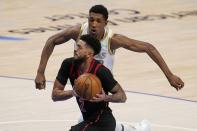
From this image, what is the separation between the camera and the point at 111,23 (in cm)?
2284

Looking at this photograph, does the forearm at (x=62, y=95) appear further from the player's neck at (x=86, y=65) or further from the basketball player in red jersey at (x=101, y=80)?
the player's neck at (x=86, y=65)

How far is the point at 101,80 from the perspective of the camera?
9.55 meters

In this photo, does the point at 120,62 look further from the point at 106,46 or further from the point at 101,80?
the point at 101,80

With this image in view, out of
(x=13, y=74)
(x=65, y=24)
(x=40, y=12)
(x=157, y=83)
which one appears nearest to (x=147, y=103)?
(x=157, y=83)

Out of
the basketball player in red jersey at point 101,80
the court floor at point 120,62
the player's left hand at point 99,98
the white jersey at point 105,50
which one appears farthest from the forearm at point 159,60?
the court floor at point 120,62

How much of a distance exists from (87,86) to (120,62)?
8.95 m

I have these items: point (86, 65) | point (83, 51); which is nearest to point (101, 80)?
point (86, 65)

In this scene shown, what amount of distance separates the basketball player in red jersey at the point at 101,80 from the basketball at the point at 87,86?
0.08 metres

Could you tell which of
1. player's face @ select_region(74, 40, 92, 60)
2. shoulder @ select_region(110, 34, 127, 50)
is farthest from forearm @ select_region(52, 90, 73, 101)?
shoulder @ select_region(110, 34, 127, 50)

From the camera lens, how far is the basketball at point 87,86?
9305 millimetres

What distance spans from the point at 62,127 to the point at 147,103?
217cm

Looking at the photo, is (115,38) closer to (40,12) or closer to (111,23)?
(111,23)

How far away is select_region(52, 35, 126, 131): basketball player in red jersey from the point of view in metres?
9.55

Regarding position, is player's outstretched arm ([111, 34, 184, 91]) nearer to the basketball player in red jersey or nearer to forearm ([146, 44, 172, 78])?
forearm ([146, 44, 172, 78])
